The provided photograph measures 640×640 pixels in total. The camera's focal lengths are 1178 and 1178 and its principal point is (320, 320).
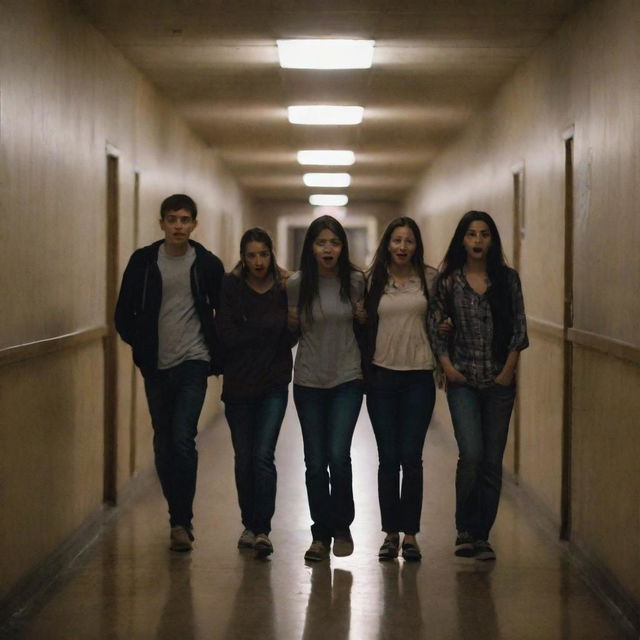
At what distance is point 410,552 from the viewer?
5137 millimetres

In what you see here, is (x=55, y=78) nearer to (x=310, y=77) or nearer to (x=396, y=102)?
(x=310, y=77)

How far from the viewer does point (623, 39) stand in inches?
179

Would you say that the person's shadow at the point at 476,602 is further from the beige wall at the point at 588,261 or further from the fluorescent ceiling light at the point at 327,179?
the fluorescent ceiling light at the point at 327,179

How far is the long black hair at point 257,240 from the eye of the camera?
5109 millimetres

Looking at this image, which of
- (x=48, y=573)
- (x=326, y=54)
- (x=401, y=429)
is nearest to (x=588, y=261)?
(x=401, y=429)

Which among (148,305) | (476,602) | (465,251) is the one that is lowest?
(476,602)

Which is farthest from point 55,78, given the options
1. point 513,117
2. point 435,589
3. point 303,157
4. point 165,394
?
point 303,157

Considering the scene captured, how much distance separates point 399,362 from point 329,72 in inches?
121

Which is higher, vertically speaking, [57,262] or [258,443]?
[57,262]

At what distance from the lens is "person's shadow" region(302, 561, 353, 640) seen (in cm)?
411

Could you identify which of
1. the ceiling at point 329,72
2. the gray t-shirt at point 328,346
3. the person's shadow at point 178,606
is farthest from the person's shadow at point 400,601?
the ceiling at point 329,72

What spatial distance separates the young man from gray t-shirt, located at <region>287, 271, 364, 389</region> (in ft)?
1.56

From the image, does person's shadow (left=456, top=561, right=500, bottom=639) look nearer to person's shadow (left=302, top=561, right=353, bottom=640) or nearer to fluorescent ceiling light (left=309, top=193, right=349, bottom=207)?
person's shadow (left=302, top=561, right=353, bottom=640)

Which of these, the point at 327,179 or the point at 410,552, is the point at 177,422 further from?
the point at 327,179
